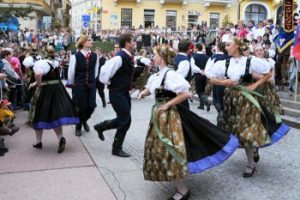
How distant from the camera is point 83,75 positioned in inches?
322

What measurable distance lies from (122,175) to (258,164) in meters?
1.93

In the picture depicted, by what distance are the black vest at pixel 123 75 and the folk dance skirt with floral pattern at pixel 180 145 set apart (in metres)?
1.89

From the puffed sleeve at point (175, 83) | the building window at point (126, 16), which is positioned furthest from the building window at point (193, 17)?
the puffed sleeve at point (175, 83)

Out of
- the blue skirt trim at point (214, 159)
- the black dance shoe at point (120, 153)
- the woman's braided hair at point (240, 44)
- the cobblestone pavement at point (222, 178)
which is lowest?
the cobblestone pavement at point (222, 178)

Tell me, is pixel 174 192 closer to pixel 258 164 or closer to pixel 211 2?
pixel 258 164

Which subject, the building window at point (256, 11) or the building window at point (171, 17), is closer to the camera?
the building window at point (256, 11)

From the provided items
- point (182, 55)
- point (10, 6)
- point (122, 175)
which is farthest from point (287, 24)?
point (122, 175)

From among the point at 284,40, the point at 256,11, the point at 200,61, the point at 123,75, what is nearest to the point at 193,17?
the point at 256,11

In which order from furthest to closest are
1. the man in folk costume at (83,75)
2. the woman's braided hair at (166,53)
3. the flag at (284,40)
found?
the flag at (284,40), the man in folk costume at (83,75), the woman's braided hair at (166,53)

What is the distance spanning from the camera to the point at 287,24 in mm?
11492

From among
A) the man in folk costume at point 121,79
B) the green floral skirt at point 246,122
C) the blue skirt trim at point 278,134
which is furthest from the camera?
the man in folk costume at point 121,79

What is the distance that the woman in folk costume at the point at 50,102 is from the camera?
6953 millimetres

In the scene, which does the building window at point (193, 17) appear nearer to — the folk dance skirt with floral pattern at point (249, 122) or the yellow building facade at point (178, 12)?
the yellow building facade at point (178, 12)

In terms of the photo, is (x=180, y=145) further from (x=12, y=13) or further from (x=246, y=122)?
(x=12, y=13)
